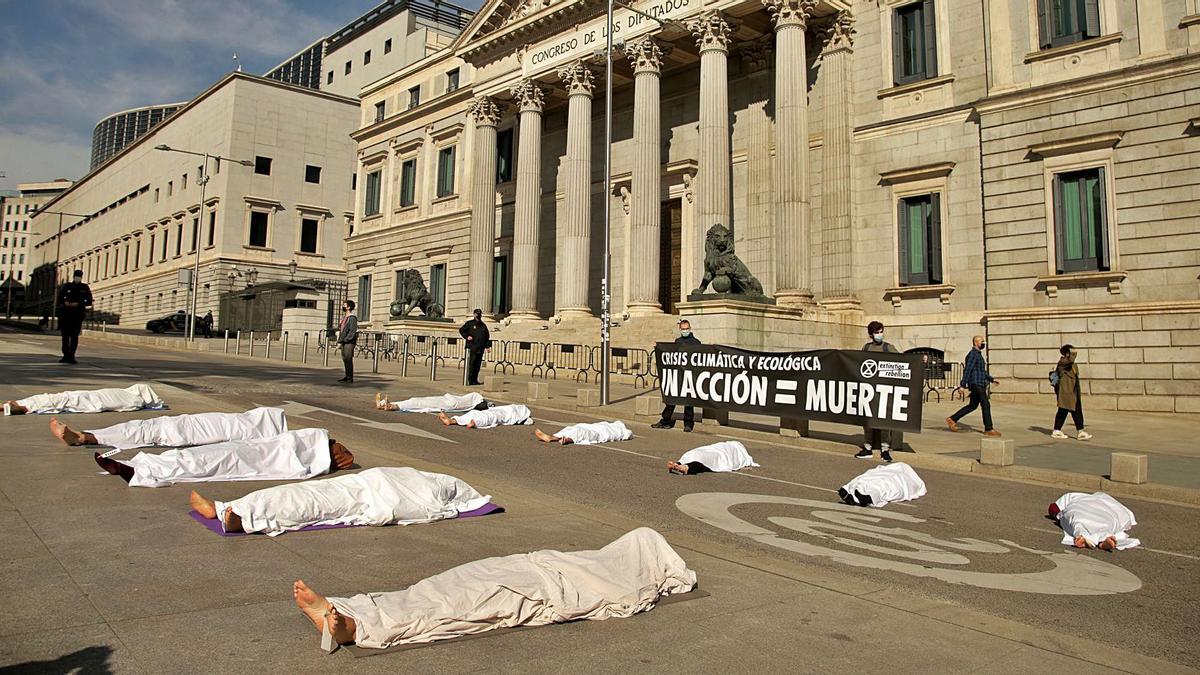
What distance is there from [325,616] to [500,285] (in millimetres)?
37636

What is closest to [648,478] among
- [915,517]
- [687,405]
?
[915,517]

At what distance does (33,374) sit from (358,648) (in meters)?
16.8

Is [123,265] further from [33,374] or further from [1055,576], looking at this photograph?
[1055,576]

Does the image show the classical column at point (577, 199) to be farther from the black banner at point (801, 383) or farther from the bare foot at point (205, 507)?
the bare foot at point (205, 507)

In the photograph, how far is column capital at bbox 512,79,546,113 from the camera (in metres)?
35.1

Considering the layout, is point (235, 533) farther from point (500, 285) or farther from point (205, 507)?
point (500, 285)

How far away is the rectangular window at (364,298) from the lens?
49.9m

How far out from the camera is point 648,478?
31.4 feet

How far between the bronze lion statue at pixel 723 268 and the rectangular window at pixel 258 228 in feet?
166

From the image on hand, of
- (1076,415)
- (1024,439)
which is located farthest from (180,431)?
(1076,415)

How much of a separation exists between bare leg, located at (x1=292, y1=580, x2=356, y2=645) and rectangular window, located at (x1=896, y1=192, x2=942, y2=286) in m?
25.2

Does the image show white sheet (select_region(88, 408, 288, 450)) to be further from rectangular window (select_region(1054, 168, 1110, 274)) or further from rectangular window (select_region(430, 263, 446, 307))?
rectangular window (select_region(430, 263, 446, 307))

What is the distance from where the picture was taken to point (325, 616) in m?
3.59

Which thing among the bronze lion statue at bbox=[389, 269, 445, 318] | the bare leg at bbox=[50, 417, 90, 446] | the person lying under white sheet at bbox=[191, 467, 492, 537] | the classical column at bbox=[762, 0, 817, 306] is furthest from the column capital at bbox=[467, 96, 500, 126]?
the person lying under white sheet at bbox=[191, 467, 492, 537]
